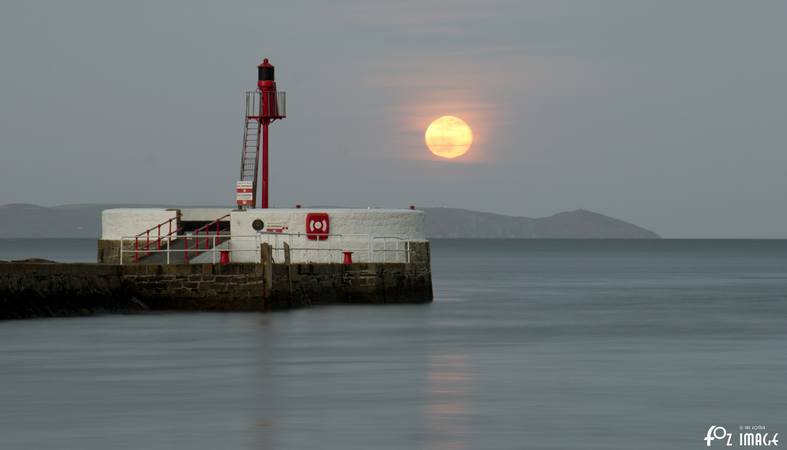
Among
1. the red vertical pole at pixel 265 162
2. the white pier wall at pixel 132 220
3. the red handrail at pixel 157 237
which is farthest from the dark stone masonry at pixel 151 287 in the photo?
the red vertical pole at pixel 265 162

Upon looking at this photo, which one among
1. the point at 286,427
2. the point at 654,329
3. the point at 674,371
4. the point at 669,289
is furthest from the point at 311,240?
the point at 669,289

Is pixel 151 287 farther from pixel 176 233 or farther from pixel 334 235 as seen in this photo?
pixel 334 235

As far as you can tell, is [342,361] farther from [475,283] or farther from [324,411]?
[475,283]

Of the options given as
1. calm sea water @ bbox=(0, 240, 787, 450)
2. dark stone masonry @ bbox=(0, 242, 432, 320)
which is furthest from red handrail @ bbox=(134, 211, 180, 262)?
calm sea water @ bbox=(0, 240, 787, 450)

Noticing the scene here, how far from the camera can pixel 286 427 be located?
1802 cm

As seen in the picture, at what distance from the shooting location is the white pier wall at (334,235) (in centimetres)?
3659

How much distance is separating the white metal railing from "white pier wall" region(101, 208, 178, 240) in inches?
12.6

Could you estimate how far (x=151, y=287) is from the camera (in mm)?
33719

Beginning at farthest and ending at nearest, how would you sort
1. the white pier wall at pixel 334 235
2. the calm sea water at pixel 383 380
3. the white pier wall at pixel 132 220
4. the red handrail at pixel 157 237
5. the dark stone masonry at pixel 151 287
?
Answer: the white pier wall at pixel 132 220 → the white pier wall at pixel 334 235 → the red handrail at pixel 157 237 → the dark stone masonry at pixel 151 287 → the calm sea water at pixel 383 380

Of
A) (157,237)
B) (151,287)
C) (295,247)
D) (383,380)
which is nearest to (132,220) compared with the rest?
(157,237)

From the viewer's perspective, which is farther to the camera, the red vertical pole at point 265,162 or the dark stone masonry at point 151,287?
the red vertical pole at point 265,162

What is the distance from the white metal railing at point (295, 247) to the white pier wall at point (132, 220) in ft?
1.05

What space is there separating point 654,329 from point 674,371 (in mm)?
11164

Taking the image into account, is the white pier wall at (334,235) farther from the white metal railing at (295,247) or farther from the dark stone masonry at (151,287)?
the dark stone masonry at (151,287)
